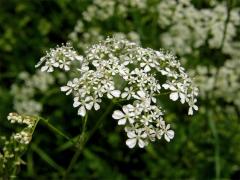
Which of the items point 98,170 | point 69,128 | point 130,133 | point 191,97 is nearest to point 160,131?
point 130,133

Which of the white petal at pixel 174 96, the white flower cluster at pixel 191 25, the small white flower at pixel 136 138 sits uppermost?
the white flower cluster at pixel 191 25

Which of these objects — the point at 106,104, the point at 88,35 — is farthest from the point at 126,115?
the point at 88,35

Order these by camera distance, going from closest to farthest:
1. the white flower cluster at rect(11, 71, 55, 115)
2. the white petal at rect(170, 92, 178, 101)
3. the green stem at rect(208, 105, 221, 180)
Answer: the white petal at rect(170, 92, 178, 101), the green stem at rect(208, 105, 221, 180), the white flower cluster at rect(11, 71, 55, 115)

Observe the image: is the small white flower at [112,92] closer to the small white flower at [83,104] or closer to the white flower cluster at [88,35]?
the small white flower at [83,104]

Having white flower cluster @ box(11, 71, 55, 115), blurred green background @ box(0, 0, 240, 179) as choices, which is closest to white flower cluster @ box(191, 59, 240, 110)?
blurred green background @ box(0, 0, 240, 179)

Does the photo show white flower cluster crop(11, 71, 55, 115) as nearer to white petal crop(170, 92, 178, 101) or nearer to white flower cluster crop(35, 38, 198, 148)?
white flower cluster crop(35, 38, 198, 148)

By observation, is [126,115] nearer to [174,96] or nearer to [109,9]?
[174,96]

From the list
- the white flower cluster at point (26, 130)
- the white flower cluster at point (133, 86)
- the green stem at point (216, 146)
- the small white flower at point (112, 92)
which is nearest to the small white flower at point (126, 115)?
the white flower cluster at point (133, 86)
